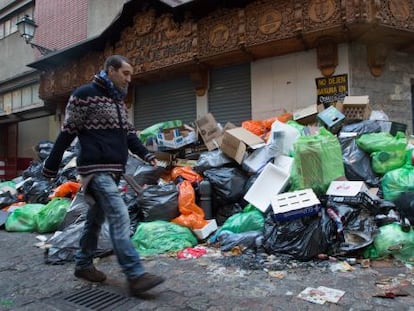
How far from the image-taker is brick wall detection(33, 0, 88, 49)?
39.3ft

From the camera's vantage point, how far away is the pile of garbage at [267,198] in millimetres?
3340

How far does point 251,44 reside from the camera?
21.6 ft

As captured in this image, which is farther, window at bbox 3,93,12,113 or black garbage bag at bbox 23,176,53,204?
window at bbox 3,93,12,113

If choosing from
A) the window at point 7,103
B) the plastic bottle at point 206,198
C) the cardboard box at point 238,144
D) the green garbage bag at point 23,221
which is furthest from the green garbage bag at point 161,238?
the window at point 7,103

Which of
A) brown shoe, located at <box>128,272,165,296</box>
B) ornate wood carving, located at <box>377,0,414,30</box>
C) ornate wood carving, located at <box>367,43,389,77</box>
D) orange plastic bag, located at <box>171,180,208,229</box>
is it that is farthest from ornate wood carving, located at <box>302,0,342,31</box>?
brown shoe, located at <box>128,272,165,296</box>

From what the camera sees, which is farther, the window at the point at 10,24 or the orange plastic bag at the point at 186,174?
the window at the point at 10,24

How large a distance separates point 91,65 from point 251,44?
199 inches

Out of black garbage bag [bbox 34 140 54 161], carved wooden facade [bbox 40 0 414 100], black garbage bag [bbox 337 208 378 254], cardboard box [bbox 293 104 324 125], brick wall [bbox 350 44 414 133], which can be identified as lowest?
black garbage bag [bbox 337 208 378 254]

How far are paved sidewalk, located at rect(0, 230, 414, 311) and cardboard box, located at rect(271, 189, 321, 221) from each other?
0.41 metres

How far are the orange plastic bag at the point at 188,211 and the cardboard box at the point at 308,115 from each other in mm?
2396

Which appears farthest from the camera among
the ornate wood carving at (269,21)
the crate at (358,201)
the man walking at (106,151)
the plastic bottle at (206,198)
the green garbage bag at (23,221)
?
the ornate wood carving at (269,21)

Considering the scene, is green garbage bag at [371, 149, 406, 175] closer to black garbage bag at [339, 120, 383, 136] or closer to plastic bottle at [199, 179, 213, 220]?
black garbage bag at [339, 120, 383, 136]

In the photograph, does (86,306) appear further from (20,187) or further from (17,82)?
(17,82)

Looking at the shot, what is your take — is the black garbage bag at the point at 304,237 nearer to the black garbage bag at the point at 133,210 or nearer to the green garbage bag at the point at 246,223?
the green garbage bag at the point at 246,223
